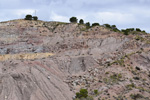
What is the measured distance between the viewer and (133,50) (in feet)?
152

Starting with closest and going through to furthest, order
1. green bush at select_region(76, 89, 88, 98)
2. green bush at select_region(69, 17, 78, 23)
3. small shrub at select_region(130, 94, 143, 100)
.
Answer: small shrub at select_region(130, 94, 143, 100) < green bush at select_region(76, 89, 88, 98) < green bush at select_region(69, 17, 78, 23)

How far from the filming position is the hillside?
34.2m

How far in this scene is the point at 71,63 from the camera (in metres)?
42.9

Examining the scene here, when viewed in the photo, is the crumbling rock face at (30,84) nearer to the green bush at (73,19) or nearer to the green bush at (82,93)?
the green bush at (82,93)

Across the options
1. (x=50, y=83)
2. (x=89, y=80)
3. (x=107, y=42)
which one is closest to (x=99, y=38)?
(x=107, y=42)

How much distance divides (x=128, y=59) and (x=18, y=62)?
18.9 m

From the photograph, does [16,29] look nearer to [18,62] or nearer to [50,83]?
[18,62]

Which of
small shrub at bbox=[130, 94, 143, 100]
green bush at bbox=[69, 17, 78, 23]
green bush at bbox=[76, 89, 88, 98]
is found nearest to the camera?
small shrub at bbox=[130, 94, 143, 100]

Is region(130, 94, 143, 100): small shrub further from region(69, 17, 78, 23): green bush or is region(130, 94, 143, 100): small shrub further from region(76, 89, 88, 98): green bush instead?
region(69, 17, 78, 23): green bush

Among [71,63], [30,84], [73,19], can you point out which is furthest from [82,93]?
[73,19]

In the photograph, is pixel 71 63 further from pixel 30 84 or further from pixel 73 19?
pixel 73 19

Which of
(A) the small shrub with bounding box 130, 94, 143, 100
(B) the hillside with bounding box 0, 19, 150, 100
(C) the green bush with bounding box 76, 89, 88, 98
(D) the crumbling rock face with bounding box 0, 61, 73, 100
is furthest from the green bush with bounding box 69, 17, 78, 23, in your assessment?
(A) the small shrub with bounding box 130, 94, 143, 100

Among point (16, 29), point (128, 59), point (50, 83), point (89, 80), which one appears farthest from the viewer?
point (16, 29)

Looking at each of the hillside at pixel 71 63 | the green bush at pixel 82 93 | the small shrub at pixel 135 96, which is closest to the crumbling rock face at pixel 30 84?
the hillside at pixel 71 63
